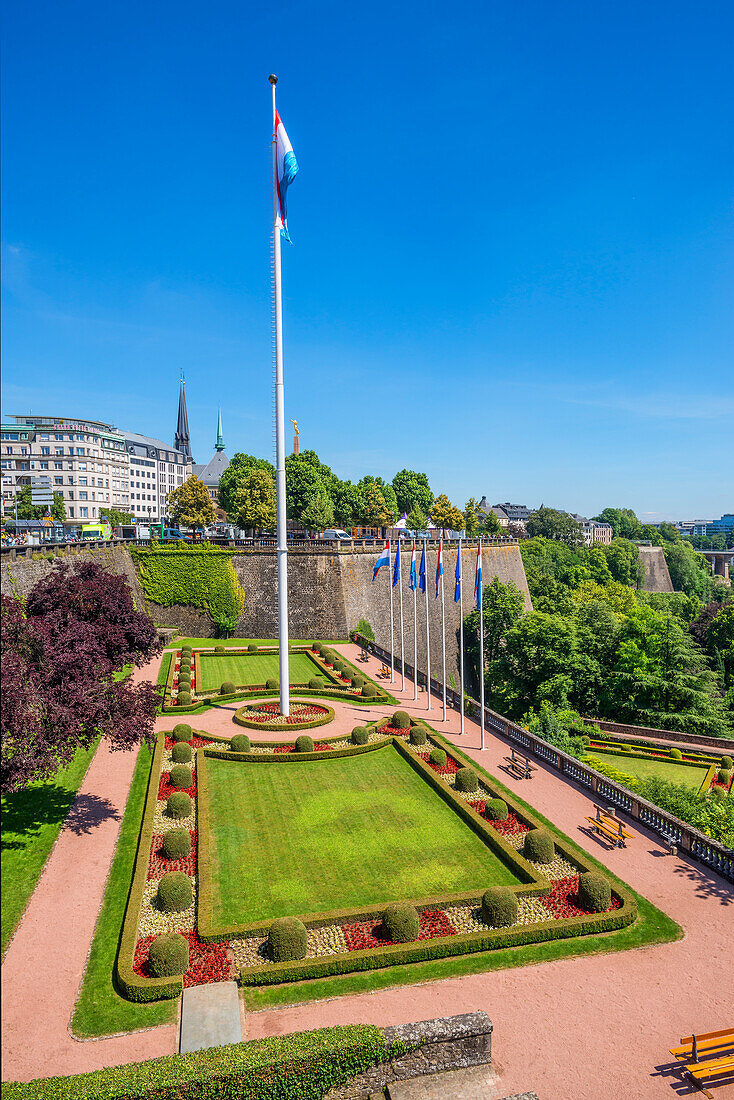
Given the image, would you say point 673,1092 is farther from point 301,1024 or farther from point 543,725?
point 543,725

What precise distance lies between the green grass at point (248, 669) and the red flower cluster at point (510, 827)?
736 inches

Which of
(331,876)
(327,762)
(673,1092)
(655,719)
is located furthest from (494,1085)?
(655,719)

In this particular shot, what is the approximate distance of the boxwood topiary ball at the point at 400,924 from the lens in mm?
14672

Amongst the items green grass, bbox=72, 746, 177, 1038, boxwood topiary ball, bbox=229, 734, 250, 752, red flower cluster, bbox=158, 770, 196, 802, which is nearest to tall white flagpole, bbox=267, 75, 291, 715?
boxwood topiary ball, bbox=229, 734, 250, 752

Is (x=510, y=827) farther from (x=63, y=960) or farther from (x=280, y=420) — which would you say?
(x=280, y=420)

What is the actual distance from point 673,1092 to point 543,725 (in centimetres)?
2280

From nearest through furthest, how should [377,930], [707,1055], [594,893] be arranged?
[707,1055] < [377,930] < [594,893]

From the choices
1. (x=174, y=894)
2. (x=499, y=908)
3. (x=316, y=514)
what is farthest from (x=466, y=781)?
(x=316, y=514)

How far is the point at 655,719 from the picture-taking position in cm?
3753

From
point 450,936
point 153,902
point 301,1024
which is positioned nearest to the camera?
point 301,1024

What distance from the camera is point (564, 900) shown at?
1653 cm

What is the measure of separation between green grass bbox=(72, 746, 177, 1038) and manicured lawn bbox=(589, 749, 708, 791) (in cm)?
2263

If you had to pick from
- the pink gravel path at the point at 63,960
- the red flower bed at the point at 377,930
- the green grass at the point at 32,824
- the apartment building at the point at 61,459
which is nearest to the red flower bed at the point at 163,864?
the pink gravel path at the point at 63,960

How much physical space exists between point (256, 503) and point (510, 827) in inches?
2049
